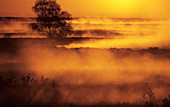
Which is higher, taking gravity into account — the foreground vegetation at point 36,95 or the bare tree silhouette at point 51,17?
the bare tree silhouette at point 51,17

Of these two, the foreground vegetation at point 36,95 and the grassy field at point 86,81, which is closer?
the foreground vegetation at point 36,95

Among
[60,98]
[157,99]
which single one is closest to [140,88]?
[157,99]

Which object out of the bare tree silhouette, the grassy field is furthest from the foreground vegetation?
the bare tree silhouette

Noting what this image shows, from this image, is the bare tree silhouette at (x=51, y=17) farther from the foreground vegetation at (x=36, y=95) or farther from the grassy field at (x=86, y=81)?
the foreground vegetation at (x=36, y=95)

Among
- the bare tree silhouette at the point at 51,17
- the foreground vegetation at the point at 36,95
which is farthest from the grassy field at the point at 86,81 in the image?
the bare tree silhouette at the point at 51,17

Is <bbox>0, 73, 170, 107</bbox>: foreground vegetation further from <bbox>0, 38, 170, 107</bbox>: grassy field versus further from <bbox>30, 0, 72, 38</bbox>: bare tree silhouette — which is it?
<bbox>30, 0, 72, 38</bbox>: bare tree silhouette

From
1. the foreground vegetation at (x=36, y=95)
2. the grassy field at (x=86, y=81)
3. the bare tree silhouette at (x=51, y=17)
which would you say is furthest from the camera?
the bare tree silhouette at (x=51, y=17)

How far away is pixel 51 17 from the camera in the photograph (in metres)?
29.6

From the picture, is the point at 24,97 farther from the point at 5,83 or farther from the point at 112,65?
the point at 112,65

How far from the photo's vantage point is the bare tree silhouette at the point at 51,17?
29.4m

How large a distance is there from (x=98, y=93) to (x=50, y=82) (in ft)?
9.01

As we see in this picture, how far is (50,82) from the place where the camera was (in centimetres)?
1198

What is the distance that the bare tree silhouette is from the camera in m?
29.4

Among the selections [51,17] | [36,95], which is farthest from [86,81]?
[51,17]
